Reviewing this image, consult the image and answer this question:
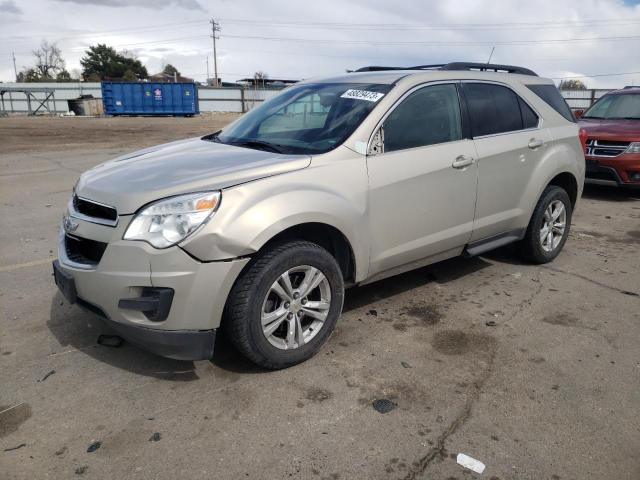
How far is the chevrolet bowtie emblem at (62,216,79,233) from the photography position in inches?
121

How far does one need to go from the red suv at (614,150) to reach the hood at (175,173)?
6572 millimetres

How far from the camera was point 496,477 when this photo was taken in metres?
2.31

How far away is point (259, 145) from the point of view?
12.1ft

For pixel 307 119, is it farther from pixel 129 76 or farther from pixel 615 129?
pixel 129 76

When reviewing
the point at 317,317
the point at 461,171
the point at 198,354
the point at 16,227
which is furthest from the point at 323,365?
the point at 16,227

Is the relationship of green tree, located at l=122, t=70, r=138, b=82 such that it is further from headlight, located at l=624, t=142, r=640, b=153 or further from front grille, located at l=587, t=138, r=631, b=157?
headlight, located at l=624, t=142, r=640, b=153

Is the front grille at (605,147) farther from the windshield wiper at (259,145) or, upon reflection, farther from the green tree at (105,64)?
the green tree at (105,64)

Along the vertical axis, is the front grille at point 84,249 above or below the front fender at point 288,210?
below

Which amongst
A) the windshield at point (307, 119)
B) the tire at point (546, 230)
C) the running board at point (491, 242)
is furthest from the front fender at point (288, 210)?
the tire at point (546, 230)

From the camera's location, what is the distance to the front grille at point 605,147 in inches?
314

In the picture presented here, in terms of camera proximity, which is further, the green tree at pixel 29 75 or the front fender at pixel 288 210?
the green tree at pixel 29 75

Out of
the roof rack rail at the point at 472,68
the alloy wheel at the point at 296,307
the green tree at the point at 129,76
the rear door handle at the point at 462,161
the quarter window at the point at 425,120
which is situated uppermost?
the green tree at the point at 129,76

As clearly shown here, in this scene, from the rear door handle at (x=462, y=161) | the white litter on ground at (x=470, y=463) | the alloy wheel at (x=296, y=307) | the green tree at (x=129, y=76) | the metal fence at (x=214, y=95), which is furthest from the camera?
the green tree at (x=129, y=76)

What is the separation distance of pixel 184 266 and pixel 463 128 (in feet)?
8.03
